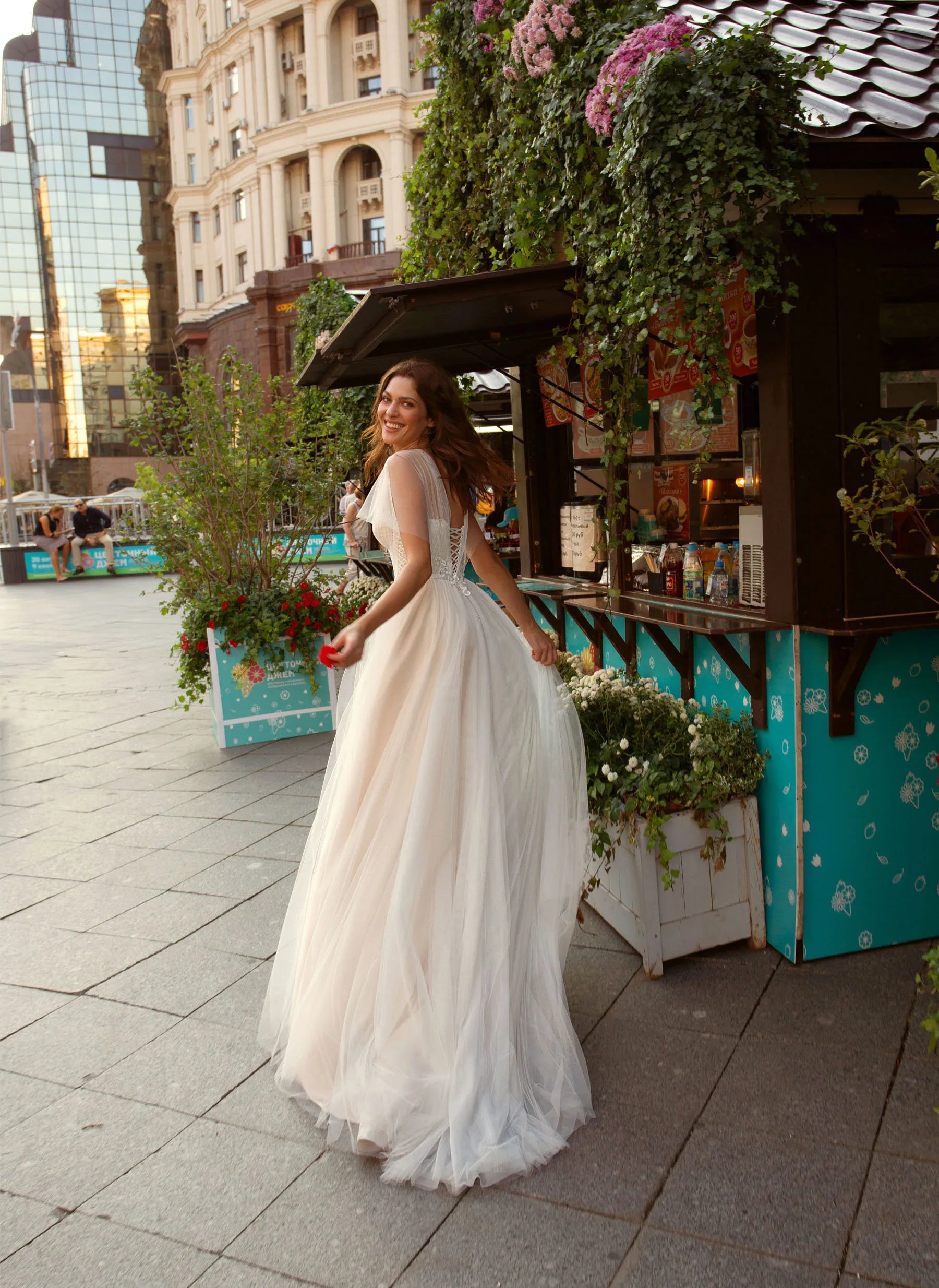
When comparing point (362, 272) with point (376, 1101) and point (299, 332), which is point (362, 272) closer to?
point (299, 332)

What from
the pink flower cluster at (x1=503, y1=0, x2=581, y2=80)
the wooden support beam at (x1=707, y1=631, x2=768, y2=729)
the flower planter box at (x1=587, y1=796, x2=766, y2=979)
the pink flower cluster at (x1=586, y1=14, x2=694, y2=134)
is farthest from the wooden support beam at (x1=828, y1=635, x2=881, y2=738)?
the pink flower cluster at (x1=503, y1=0, x2=581, y2=80)

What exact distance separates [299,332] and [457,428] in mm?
10352

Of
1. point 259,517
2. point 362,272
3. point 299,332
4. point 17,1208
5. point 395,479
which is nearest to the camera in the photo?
point 17,1208

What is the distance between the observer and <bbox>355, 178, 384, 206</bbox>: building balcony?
3719 centimetres

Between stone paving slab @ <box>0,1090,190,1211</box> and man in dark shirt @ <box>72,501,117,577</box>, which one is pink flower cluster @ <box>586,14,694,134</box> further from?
man in dark shirt @ <box>72,501,117,577</box>

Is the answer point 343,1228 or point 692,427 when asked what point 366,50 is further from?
point 343,1228

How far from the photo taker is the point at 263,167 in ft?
129

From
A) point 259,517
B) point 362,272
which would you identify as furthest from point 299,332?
point 362,272

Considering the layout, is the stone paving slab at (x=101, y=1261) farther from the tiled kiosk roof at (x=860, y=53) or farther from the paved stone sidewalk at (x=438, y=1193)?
the tiled kiosk roof at (x=860, y=53)

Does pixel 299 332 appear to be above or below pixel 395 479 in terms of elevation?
above

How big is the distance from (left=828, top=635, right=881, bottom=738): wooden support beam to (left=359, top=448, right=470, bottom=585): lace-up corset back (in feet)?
4.33

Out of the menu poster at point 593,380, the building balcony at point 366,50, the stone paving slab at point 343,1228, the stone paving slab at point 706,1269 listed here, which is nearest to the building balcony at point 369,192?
the building balcony at point 366,50

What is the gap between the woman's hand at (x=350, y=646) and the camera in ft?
8.77

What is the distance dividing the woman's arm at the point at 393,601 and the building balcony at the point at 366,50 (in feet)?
132
